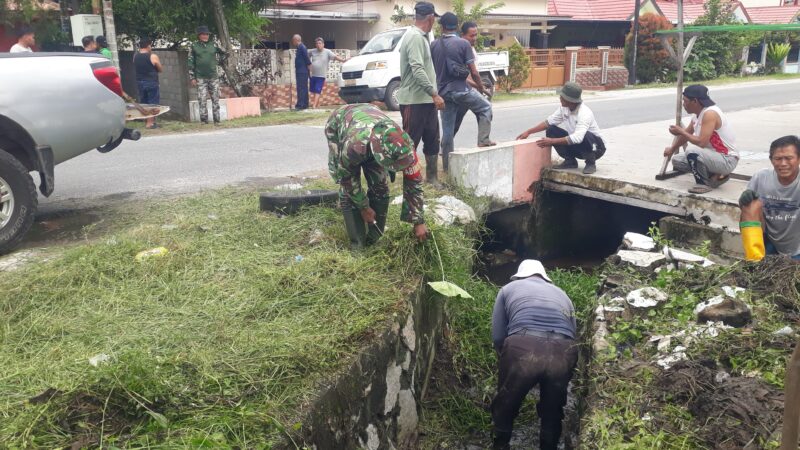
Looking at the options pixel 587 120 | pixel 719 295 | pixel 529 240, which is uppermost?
pixel 587 120

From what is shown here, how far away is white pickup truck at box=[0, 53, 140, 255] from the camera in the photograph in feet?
17.1

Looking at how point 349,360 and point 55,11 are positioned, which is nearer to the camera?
point 349,360

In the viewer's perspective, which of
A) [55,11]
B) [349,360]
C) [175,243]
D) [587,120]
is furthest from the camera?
[55,11]

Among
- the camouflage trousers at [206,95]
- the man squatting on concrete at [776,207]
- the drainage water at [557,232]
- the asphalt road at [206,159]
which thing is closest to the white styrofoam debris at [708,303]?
the man squatting on concrete at [776,207]

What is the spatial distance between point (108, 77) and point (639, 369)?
194 inches

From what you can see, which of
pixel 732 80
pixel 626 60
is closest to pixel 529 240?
pixel 626 60

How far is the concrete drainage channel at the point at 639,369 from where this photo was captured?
3.43 m

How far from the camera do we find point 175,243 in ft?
16.7

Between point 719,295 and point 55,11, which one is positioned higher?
point 55,11

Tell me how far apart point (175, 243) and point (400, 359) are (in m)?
1.98

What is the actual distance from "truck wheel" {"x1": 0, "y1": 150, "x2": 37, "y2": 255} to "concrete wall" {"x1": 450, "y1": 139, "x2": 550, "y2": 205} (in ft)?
13.9

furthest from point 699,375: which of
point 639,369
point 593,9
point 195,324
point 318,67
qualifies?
point 593,9

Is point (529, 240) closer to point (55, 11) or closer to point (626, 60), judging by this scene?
point (55, 11)

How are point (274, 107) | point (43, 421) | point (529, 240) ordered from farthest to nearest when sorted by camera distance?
point (274, 107) < point (529, 240) < point (43, 421)
